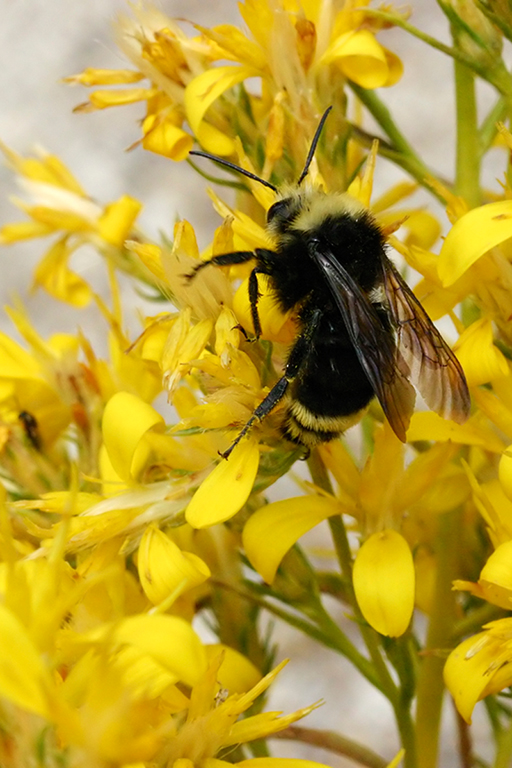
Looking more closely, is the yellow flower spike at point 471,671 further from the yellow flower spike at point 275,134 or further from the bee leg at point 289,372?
the yellow flower spike at point 275,134

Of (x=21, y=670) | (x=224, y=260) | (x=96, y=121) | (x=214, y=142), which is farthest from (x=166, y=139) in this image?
(x=96, y=121)

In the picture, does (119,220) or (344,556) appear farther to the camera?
(119,220)

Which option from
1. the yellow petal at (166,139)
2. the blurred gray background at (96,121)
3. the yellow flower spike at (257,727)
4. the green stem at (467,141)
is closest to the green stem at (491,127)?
the green stem at (467,141)

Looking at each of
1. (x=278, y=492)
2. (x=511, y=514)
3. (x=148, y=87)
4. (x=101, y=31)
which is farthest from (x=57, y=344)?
(x=101, y=31)

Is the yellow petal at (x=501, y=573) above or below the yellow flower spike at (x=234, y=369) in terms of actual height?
below

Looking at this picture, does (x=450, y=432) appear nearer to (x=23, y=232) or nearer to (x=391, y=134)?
(x=391, y=134)

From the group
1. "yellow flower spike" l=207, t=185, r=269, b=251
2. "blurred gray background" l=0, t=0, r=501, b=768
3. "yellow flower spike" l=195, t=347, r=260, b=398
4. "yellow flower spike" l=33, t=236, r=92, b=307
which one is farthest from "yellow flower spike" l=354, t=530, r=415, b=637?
"blurred gray background" l=0, t=0, r=501, b=768

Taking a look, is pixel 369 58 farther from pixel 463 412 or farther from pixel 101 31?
pixel 101 31
